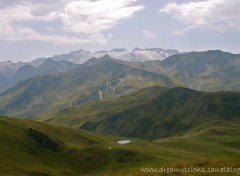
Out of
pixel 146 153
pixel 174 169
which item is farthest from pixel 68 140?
pixel 174 169

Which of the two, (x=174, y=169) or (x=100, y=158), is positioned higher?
(x=174, y=169)

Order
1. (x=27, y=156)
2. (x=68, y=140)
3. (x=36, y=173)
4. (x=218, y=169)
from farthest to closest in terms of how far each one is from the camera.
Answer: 1. (x=68, y=140)
2. (x=27, y=156)
3. (x=36, y=173)
4. (x=218, y=169)

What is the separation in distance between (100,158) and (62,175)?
2705 cm

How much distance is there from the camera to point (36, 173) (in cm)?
8850

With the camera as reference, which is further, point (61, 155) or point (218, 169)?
point (61, 155)

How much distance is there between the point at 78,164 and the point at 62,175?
69.3ft

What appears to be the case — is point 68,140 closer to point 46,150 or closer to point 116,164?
point 46,150

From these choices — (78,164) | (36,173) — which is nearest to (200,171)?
(36,173)

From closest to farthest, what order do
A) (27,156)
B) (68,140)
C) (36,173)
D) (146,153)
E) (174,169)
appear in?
(174,169) < (36,173) < (27,156) < (146,153) < (68,140)

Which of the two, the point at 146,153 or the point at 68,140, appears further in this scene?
the point at 68,140

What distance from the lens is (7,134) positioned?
122875 millimetres

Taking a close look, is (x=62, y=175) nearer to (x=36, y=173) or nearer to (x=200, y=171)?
(x=36, y=173)

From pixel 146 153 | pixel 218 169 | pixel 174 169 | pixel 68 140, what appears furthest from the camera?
pixel 68 140

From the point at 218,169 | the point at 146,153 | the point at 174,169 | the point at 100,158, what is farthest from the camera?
the point at 146,153
